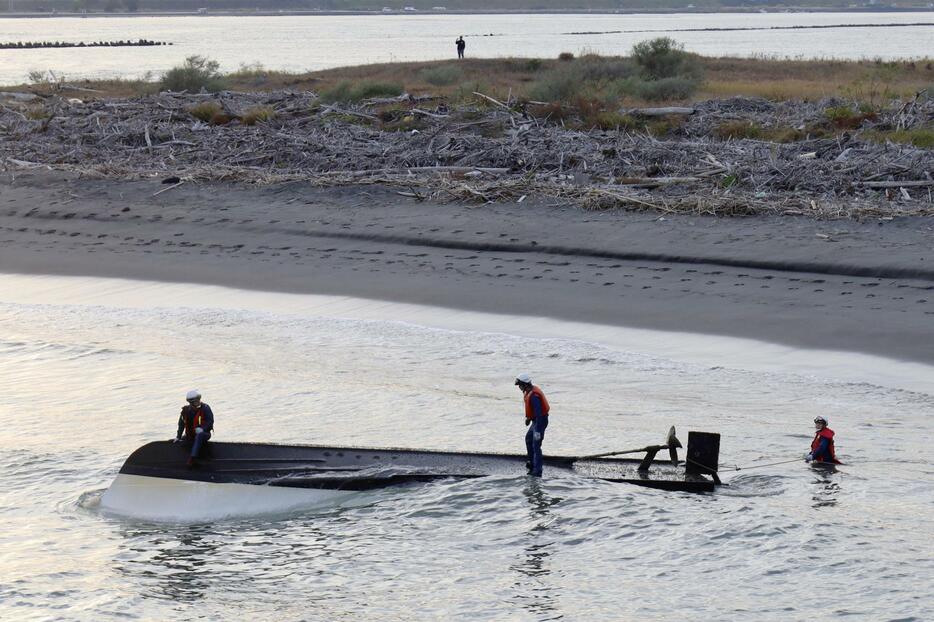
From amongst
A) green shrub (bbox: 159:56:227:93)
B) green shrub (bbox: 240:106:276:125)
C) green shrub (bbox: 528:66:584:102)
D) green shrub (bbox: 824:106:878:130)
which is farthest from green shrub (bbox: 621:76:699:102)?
green shrub (bbox: 159:56:227:93)

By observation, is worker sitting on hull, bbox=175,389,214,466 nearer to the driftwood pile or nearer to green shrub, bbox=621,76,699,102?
the driftwood pile

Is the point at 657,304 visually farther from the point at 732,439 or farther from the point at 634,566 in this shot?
the point at 634,566

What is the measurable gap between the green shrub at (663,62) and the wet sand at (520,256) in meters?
25.5

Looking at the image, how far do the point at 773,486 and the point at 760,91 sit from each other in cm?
3332

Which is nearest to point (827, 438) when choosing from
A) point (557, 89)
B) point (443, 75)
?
point (557, 89)

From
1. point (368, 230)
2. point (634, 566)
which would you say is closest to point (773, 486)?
point (634, 566)

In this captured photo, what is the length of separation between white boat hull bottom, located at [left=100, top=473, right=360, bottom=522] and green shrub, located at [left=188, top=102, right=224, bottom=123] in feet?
91.4

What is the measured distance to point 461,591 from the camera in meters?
12.3

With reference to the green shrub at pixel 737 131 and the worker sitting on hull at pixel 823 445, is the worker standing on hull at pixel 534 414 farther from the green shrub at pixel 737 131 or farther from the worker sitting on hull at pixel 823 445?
the green shrub at pixel 737 131

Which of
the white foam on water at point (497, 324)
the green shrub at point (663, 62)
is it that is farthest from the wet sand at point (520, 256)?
the green shrub at point (663, 62)

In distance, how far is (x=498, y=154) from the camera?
3150cm

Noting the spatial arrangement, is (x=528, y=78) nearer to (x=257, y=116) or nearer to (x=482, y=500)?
(x=257, y=116)

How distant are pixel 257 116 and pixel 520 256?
18.7m

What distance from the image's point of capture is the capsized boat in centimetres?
1411
